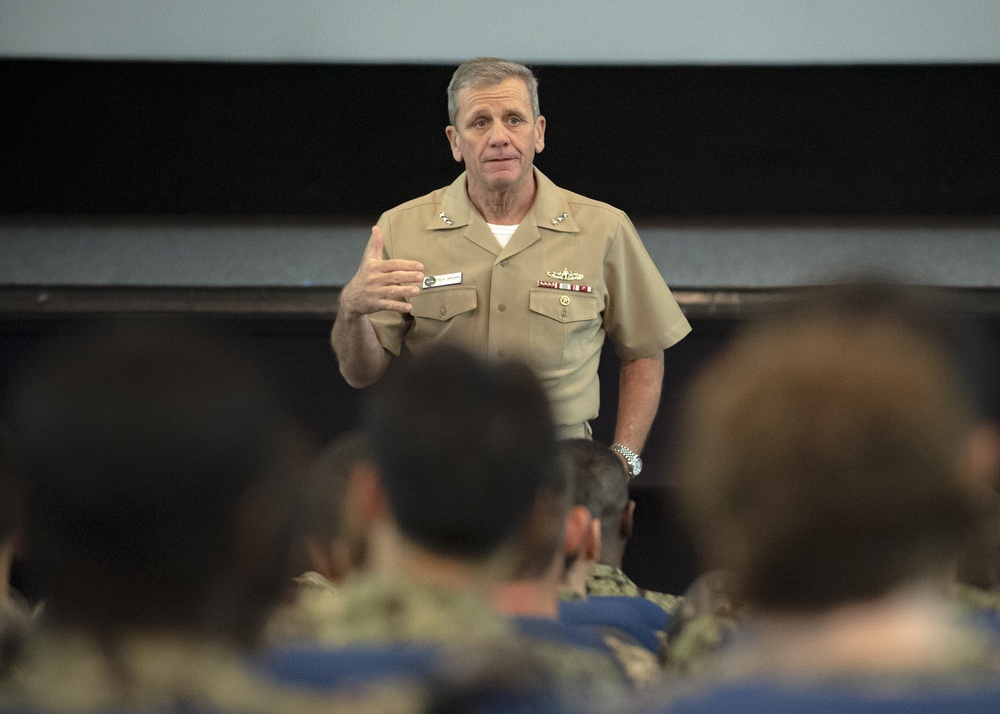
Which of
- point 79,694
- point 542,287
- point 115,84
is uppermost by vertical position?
point 115,84

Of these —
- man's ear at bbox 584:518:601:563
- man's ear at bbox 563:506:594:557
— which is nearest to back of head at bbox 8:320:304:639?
man's ear at bbox 563:506:594:557

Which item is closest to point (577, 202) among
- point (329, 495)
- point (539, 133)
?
point (539, 133)

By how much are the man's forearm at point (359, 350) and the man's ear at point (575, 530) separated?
4.36 ft

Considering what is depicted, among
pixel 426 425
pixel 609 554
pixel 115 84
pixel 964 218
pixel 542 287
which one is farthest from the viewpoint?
pixel 964 218

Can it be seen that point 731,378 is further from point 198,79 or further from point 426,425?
point 198,79

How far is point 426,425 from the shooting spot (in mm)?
1213

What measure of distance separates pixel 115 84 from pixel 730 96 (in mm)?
2350

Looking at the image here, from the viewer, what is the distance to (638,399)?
10.2 ft

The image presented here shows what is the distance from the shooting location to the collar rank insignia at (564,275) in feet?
10.1

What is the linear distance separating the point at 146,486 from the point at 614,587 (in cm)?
116

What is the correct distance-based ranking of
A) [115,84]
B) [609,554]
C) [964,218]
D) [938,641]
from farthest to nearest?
1. [964,218]
2. [115,84]
3. [609,554]
4. [938,641]

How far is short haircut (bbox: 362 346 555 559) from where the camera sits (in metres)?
1.20

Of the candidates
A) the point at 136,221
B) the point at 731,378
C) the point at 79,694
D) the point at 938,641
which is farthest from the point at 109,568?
the point at 136,221

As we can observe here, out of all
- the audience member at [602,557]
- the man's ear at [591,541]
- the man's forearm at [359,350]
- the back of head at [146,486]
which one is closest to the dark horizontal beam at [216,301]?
the man's forearm at [359,350]
